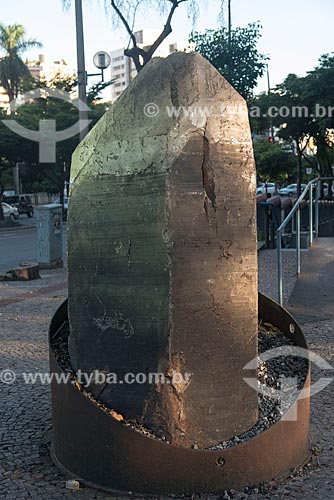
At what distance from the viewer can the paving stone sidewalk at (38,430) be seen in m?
3.37

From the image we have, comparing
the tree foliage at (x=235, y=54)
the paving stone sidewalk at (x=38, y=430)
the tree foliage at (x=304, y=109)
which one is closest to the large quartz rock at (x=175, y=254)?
the paving stone sidewalk at (x=38, y=430)

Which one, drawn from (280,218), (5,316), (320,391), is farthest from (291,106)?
(320,391)

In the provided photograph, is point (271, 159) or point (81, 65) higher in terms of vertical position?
point (81, 65)

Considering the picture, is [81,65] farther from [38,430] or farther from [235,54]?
[38,430]

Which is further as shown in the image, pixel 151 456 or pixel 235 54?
pixel 235 54

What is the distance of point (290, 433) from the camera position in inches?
139

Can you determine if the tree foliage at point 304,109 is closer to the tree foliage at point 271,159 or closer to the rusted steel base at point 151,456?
the tree foliage at point 271,159

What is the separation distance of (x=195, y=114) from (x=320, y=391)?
2.69m

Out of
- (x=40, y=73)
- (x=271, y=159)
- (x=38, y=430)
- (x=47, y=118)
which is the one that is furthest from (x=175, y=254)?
(x=40, y=73)

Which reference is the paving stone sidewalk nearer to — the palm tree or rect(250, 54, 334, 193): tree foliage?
rect(250, 54, 334, 193): tree foliage

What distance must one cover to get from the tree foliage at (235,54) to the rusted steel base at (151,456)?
15606 mm

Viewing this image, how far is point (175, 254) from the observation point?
328 centimetres

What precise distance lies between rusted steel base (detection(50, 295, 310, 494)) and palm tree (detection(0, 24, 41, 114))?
139 ft

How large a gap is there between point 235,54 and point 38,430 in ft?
51.6
